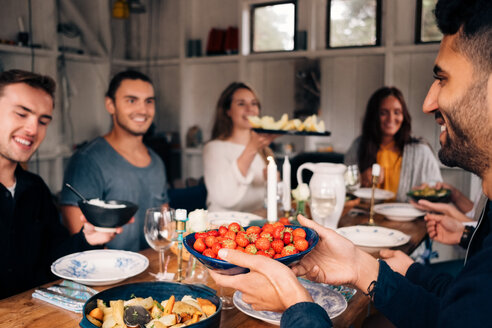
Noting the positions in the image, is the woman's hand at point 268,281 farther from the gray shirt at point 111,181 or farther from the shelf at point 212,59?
the shelf at point 212,59

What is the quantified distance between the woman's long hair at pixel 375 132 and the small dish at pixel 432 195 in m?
1.04

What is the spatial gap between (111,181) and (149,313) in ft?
4.33

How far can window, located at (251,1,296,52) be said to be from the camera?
478 centimetres

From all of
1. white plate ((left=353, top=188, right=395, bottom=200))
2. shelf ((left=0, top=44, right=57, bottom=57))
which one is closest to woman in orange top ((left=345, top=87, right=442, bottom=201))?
white plate ((left=353, top=188, right=395, bottom=200))

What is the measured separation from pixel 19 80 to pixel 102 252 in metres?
0.79

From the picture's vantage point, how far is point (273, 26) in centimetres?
486

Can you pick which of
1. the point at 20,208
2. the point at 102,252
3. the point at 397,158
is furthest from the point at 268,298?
the point at 397,158

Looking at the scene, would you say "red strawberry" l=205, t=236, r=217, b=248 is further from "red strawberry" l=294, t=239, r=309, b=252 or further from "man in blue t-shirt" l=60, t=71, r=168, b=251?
"man in blue t-shirt" l=60, t=71, r=168, b=251

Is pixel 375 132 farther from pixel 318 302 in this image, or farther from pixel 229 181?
pixel 318 302

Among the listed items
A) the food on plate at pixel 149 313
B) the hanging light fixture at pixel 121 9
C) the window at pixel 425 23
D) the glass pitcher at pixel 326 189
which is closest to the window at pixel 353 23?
the window at pixel 425 23

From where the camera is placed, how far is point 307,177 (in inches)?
Answer: 145

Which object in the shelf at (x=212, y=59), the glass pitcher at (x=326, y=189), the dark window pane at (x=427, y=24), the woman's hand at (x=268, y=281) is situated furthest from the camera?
the shelf at (x=212, y=59)

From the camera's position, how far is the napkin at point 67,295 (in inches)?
44.7

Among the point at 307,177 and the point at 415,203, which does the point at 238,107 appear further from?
the point at 415,203
